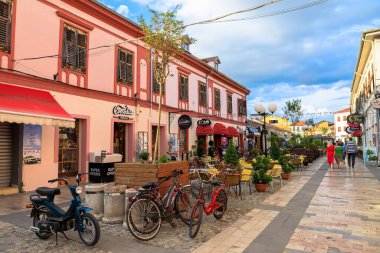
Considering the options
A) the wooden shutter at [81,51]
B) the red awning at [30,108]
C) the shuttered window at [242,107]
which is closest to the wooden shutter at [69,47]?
the wooden shutter at [81,51]

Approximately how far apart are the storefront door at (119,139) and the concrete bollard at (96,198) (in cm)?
728

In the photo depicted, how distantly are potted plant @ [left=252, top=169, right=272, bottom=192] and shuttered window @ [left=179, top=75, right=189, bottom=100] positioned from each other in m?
9.64

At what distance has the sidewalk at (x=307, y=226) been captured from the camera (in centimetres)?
417

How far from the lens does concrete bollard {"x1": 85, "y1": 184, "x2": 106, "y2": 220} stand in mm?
5566

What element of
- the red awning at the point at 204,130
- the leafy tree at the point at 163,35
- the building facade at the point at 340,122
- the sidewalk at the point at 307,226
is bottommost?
the sidewalk at the point at 307,226

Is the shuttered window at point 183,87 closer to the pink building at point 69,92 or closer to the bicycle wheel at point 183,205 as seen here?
the pink building at point 69,92

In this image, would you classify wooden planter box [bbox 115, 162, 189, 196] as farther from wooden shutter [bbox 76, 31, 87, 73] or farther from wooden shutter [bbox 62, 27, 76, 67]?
wooden shutter [bbox 76, 31, 87, 73]

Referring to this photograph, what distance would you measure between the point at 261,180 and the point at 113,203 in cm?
512

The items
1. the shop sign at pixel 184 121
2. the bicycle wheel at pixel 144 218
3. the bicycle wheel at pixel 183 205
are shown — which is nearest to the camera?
the bicycle wheel at pixel 144 218

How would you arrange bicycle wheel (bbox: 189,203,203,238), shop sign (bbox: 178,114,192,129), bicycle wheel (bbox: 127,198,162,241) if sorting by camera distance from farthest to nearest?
shop sign (bbox: 178,114,192,129) → bicycle wheel (bbox: 189,203,203,238) → bicycle wheel (bbox: 127,198,162,241)

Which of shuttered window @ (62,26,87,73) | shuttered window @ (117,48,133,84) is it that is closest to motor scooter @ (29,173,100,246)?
shuttered window @ (62,26,87,73)

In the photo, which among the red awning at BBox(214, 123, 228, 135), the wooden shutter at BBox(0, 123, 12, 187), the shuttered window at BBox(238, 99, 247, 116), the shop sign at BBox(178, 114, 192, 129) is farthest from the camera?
the shuttered window at BBox(238, 99, 247, 116)

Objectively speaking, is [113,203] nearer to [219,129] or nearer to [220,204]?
[220,204]

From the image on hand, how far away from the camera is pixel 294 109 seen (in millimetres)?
39438
